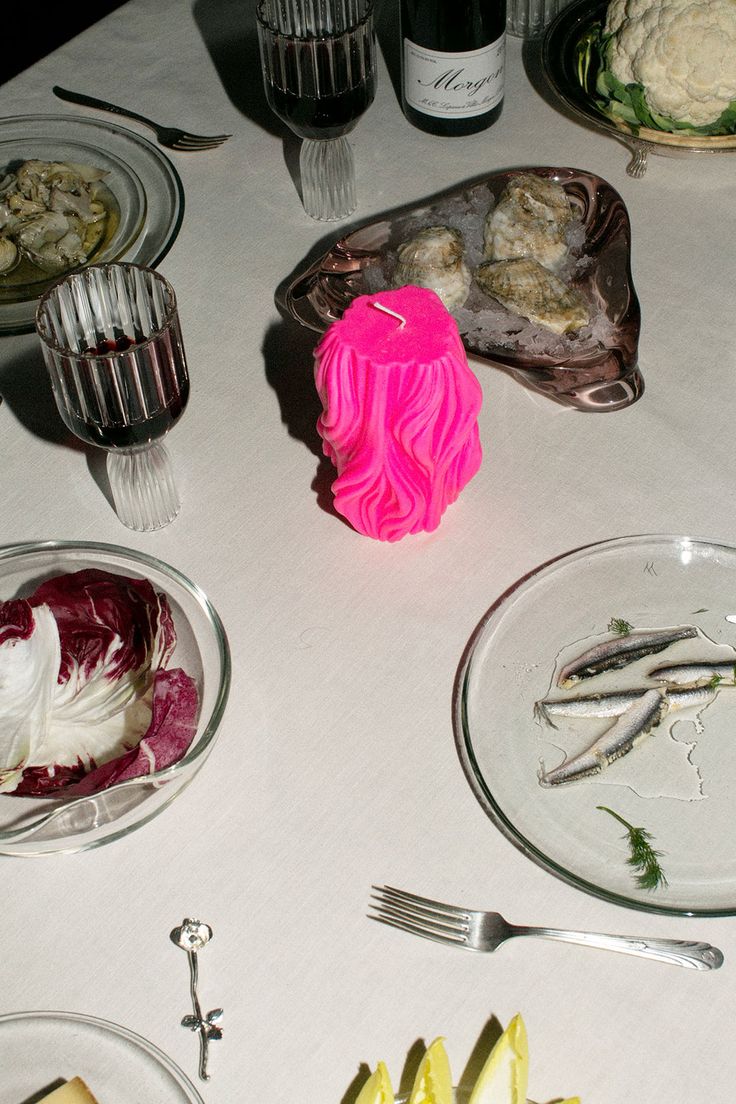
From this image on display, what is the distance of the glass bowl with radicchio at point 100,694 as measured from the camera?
2.47 feet

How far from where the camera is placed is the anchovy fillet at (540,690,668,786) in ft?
2.57

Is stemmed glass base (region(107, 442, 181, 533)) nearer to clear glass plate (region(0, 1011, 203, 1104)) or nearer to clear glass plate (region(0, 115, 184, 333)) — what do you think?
clear glass plate (region(0, 115, 184, 333))

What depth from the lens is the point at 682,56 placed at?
3.81 feet

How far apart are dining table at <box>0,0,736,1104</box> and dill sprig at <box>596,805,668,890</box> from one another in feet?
0.04

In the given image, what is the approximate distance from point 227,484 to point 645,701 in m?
0.41

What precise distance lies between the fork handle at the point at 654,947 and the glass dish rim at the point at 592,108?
2.70 feet

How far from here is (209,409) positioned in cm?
106

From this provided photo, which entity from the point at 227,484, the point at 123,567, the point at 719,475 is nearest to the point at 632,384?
the point at 719,475

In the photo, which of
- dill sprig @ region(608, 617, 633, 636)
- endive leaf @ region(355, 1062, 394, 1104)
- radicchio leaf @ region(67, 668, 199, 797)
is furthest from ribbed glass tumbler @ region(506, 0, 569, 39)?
endive leaf @ region(355, 1062, 394, 1104)

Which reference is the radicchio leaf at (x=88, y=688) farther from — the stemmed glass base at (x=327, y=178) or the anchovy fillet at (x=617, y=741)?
the stemmed glass base at (x=327, y=178)

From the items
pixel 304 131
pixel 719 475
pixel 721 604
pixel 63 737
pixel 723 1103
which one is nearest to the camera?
pixel 723 1103

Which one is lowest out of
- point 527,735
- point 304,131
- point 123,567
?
point 527,735

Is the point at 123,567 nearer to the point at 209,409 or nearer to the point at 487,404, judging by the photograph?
the point at 209,409

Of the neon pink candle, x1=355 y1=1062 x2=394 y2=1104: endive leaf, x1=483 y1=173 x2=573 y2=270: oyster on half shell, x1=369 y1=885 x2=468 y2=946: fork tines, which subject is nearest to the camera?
x1=355 y1=1062 x2=394 y2=1104: endive leaf
